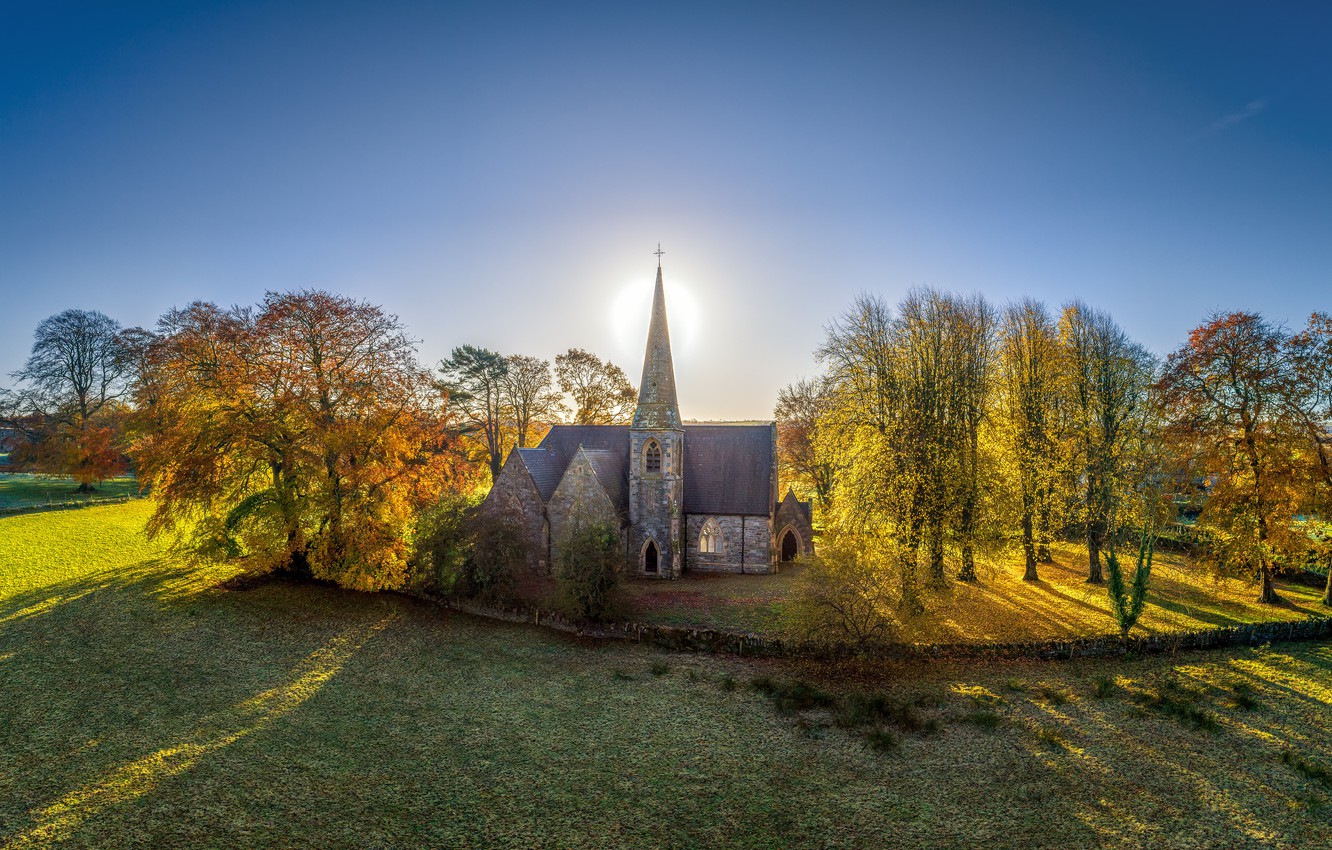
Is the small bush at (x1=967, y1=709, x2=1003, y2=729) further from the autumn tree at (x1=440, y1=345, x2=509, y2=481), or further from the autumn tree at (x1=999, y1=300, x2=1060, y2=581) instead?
the autumn tree at (x1=440, y1=345, x2=509, y2=481)

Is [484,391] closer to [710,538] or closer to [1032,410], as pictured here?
[710,538]

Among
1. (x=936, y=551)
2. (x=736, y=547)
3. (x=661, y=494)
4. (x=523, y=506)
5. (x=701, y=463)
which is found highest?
(x=701, y=463)

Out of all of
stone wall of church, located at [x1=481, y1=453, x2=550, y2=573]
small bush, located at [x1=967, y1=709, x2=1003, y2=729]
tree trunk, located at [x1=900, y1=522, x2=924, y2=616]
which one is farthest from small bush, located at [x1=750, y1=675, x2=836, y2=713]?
stone wall of church, located at [x1=481, y1=453, x2=550, y2=573]

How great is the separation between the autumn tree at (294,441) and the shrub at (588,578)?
6.42m

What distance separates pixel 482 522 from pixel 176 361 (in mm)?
12721

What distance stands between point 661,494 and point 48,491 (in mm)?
46856

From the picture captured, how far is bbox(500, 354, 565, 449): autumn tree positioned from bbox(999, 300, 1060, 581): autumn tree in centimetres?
3400

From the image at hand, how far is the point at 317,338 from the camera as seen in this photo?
813 inches

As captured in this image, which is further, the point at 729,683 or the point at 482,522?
the point at 482,522

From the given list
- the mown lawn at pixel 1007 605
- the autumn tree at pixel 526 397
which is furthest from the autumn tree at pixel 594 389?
the mown lawn at pixel 1007 605

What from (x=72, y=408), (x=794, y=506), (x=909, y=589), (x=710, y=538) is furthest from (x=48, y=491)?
(x=909, y=589)

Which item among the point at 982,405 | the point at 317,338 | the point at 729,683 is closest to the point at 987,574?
the point at 982,405

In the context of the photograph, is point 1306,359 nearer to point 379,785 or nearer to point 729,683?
point 729,683

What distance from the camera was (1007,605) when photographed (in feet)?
73.9
